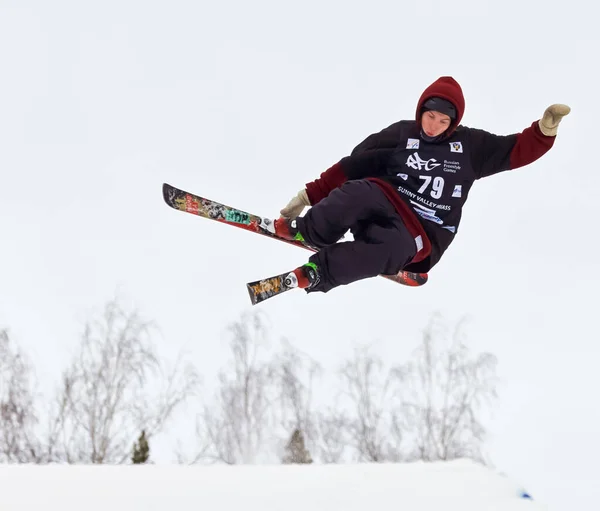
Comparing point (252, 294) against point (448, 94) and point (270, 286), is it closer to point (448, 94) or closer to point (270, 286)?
point (270, 286)

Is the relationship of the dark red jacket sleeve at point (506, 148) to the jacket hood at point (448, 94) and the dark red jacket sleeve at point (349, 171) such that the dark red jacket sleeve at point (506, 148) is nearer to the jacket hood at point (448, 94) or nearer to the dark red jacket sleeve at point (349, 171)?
the jacket hood at point (448, 94)

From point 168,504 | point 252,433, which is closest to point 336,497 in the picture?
point 168,504

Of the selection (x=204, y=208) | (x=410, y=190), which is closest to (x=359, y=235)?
(x=410, y=190)

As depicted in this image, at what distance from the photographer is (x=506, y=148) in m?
4.17

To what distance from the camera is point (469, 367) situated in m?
14.5

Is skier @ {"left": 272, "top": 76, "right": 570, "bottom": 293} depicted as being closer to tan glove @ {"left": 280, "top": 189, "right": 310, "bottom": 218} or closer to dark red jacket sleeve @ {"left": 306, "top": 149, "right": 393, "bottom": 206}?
dark red jacket sleeve @ {"left": 306, "top": 149, "right": 393, "bottom": 206}

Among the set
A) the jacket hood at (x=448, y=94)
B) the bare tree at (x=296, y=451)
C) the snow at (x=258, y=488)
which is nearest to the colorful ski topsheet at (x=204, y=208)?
the jacket hood at (x=448, y=94)

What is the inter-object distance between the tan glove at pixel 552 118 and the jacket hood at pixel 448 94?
528 mm

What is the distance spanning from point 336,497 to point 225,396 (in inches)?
387

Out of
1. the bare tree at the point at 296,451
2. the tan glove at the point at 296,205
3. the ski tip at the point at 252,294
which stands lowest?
the bare tree at the point at 296,451

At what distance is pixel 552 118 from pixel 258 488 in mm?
2835

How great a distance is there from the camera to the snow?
3633 mm

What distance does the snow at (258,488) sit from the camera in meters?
3.63

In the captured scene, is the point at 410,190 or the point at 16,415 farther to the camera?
the point at 16,415
